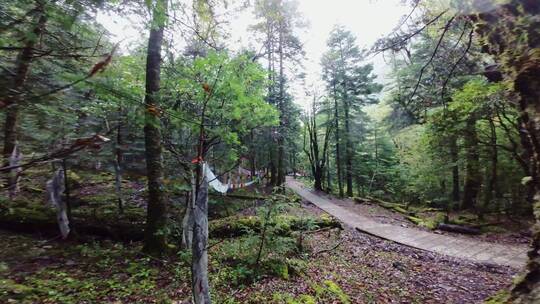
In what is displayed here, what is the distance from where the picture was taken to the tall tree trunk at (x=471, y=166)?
366 inches

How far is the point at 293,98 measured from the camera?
19281 millimetres

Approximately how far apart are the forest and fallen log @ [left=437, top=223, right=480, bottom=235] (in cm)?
5

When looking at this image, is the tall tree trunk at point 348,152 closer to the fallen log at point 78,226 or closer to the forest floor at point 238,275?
the forest floor at point 238,275

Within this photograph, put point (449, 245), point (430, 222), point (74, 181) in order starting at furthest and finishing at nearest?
point (430, 222) → point (74, 181) → point (449, 245)

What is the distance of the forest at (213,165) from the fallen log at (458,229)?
46 millimetres

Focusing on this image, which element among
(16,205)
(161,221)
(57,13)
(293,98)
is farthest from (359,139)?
(57,13)

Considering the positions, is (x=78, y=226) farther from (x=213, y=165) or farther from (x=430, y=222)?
(x=430, y=222)

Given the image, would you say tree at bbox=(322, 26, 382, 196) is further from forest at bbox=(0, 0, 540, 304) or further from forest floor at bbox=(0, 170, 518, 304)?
forest floor at bbox=(0, 170, 518, 304)

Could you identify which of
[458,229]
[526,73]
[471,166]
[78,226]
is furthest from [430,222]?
[78,226]

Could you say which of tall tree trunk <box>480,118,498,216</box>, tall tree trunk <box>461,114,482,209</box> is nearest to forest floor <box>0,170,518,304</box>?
tall tree trunk <box>480,118,498,216</box>

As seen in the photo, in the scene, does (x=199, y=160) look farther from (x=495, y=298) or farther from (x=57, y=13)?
(x=495, y=298)

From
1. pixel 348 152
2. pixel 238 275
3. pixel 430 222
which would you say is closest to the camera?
pixel 238 275

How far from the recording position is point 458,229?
29.7 ft

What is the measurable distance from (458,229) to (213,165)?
28.0ft
